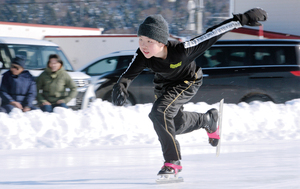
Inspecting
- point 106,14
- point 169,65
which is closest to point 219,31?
point 169,65

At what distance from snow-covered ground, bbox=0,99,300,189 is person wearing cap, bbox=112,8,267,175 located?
0.41m

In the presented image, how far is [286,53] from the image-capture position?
7.81 meters

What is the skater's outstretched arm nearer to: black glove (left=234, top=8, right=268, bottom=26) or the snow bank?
black glove (left=234, top=8, right=268, bottom=26)

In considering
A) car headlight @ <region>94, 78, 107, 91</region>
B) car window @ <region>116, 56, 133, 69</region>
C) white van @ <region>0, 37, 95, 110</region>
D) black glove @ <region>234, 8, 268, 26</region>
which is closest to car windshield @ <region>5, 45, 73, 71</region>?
white van @ <region>0, 37, 95, 110</region>

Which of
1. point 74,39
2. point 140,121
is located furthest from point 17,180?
point 74,39

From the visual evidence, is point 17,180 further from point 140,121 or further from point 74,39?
point 74,39

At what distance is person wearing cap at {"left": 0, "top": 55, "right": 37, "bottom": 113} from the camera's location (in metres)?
6.48

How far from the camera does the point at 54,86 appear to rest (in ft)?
22.3

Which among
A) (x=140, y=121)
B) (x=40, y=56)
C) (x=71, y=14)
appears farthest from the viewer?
(x=71, y=14)

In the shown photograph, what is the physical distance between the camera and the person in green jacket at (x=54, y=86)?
22.2 feet

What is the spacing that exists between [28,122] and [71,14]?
66816mm

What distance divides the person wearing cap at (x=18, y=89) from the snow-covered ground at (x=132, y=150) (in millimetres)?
336

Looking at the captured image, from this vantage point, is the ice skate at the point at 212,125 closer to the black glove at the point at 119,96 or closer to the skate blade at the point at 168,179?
the skate blade at the point at 168,179

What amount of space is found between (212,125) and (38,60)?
201 inches
